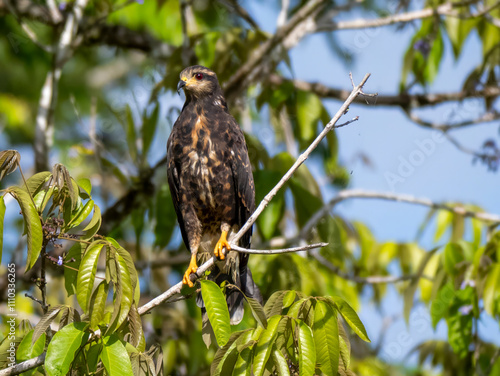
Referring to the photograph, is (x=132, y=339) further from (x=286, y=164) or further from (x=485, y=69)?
(x=485, y=69)

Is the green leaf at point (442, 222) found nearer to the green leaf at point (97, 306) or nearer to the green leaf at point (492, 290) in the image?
the green leaf at point (492, 290)

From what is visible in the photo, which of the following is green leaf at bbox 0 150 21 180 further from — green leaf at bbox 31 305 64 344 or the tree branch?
the tree branch

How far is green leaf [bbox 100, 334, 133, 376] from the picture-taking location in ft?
7.15

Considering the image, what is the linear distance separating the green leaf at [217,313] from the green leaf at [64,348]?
19.8 inches

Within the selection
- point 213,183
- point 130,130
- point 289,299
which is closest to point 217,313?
point 289,299

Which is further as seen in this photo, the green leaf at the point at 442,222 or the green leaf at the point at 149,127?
the green leaf at the point at 442,222

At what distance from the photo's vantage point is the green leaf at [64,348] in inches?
85.5

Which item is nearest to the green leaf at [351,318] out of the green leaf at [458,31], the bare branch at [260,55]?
the bare branch at [260,55]

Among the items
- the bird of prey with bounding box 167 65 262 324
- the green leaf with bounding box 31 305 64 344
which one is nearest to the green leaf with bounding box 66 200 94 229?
the green leaf with bounding box 31 305 64 344

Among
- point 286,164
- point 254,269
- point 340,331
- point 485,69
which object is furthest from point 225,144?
point 485,69

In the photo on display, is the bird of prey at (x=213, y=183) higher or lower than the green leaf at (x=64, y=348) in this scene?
higher

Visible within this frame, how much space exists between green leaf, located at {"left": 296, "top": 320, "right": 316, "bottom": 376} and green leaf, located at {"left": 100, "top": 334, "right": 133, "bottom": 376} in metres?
0.64

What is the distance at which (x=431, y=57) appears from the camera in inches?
223

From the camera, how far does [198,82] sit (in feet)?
14.1
